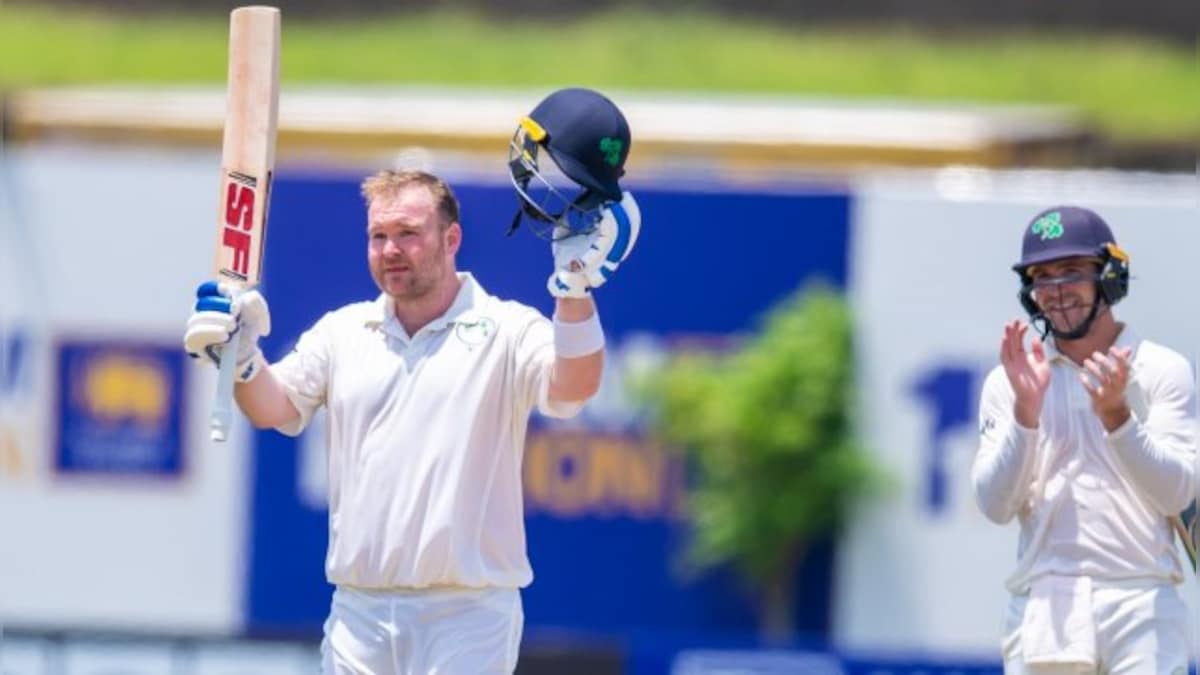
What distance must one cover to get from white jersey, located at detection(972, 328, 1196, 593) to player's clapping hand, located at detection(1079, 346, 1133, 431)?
0.05m

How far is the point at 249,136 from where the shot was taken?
21.2 ft

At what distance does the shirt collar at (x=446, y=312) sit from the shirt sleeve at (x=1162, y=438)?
1367 millimetres

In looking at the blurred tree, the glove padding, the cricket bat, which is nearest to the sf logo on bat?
the cricket bat

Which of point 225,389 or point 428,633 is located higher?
point 225,389

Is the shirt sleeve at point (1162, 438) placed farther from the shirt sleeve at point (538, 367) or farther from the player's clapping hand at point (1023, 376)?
the shirt sleeve at point (538, 367)

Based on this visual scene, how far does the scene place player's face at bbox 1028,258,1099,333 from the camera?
633cm

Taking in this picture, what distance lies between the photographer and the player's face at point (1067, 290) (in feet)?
20.8

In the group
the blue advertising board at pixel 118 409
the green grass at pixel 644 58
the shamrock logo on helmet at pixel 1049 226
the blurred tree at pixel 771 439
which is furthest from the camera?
the green grass at pixel 644 58

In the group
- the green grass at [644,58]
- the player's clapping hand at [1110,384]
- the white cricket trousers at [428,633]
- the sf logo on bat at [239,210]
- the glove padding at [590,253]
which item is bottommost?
the white cricket trousers at [428,633]

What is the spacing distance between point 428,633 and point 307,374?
0.64 metres

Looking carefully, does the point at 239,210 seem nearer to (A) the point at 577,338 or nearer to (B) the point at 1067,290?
(A) the point at 577,338

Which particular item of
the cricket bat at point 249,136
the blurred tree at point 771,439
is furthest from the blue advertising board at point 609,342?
the cricket bat at point 249,136

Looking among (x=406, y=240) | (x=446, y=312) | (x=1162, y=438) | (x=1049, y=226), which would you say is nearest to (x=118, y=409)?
(x=446, y=312)

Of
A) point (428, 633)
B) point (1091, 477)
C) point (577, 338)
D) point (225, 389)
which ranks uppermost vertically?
point (577, 338)
